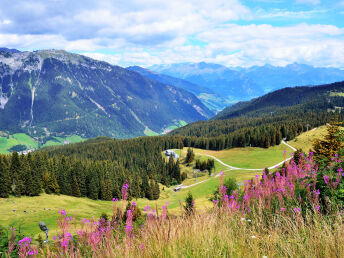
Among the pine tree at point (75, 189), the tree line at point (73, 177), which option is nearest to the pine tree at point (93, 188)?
the tree line at point (73, 177)

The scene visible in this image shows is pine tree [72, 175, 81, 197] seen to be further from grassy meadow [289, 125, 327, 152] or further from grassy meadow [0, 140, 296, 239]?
grassy meadow [289, 125, 327, 152]

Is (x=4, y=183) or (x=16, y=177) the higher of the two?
(x=16, y=177)

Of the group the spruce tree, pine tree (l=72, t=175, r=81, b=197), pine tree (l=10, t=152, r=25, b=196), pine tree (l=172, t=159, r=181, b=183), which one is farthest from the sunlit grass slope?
pine tree (l=10, t=152, r=25, b=196)

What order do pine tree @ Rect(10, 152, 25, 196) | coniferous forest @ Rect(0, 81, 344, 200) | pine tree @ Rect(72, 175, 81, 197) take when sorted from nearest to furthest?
1. pine tree @ Rect(10, 152, 25, 196)
2. coniferous forest @ Rect(0, 81, 344, 200)
3. pine tree @ Rect(72, 175, 81, 197)

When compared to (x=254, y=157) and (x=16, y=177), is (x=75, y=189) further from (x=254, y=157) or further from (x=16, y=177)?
(x=254, y=157)

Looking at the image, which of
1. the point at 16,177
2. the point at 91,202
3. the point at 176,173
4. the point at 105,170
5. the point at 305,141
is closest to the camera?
the point at 16,177

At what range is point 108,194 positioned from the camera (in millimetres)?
94875

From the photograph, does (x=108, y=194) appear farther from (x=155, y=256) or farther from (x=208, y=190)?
(x=155, y=256)

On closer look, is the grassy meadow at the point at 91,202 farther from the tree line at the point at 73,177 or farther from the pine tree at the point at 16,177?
the tree line at the point at 73,177

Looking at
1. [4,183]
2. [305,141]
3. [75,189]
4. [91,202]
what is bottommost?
[91,202]

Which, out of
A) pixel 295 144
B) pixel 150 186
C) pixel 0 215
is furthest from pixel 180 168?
pixel 0 215

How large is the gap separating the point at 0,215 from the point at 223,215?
66.0 m

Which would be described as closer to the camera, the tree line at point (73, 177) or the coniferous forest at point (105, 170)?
the tree line at point (73, 177)

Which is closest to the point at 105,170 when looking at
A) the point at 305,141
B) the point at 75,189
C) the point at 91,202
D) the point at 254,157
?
the point at 75,189
